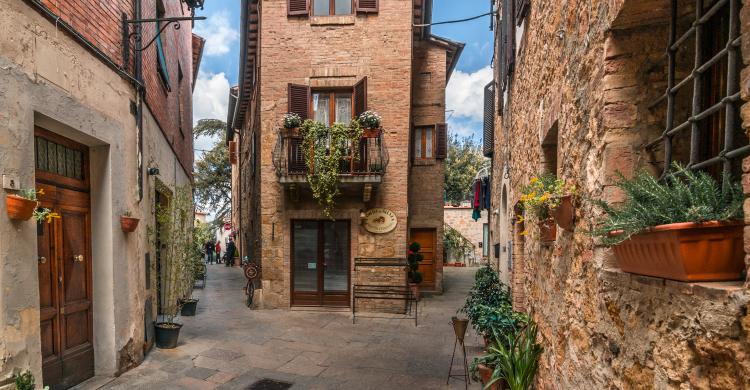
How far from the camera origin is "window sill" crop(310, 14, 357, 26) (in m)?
8.88

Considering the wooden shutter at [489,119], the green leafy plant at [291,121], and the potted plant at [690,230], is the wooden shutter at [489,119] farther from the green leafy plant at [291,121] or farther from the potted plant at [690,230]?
the potted plant at [690,230]

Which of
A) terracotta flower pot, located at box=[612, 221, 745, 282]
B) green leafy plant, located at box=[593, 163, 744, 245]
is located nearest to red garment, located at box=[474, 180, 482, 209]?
green leafy plant, located at box=[593, 163, 744, 245]

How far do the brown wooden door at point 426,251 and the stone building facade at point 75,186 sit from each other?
748 cm

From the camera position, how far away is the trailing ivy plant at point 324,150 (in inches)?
328

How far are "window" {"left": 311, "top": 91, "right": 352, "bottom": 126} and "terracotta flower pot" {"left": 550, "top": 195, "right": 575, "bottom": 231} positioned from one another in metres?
6.85

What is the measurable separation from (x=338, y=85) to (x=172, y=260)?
4953mm

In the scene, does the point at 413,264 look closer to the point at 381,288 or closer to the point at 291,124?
the point at 381,288

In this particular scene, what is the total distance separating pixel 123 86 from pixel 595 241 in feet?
17.7

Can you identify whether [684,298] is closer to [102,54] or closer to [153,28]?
[102,54]

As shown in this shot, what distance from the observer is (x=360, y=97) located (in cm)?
879

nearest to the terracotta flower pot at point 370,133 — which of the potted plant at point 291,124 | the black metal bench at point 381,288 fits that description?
the potted plant at point 291,124

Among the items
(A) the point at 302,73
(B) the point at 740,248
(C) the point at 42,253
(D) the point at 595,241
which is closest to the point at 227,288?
(A) the point at 302,73

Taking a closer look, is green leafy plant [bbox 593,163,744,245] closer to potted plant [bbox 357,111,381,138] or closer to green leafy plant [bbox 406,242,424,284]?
potted plant [bbox 357,111,381,138]

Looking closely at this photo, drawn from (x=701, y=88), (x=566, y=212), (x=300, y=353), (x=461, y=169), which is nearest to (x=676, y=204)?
(x=701, y=88)
